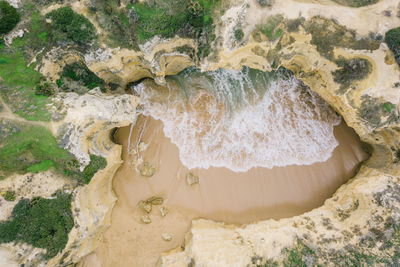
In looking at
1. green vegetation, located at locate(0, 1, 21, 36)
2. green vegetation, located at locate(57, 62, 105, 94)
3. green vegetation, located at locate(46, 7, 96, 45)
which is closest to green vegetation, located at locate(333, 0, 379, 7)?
green vegetation, located at locate(46, 7, 96, 45)

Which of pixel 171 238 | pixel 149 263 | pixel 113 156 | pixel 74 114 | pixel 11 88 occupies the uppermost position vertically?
pixel 11 88

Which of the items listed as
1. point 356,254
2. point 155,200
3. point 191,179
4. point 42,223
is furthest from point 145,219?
point 356,254

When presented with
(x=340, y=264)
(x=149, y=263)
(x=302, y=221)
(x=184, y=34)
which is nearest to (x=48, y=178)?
(x=149, y=263)

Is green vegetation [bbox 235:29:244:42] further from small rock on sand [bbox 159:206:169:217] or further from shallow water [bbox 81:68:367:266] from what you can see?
small rock on sand [bbox 159:206:169:217]

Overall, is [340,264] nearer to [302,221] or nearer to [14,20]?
[302,221]

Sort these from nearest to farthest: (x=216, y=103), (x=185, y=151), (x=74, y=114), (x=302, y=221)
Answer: (x=74, y=114) → (x=302, y=221) → (x=185, y=151) → (x=216, y=103)

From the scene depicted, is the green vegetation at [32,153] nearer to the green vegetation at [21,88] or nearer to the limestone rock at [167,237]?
the green vegetation at [21,88]

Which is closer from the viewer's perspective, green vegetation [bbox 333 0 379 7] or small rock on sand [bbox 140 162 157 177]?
green vegetation [bbox 333 0 379 7]
